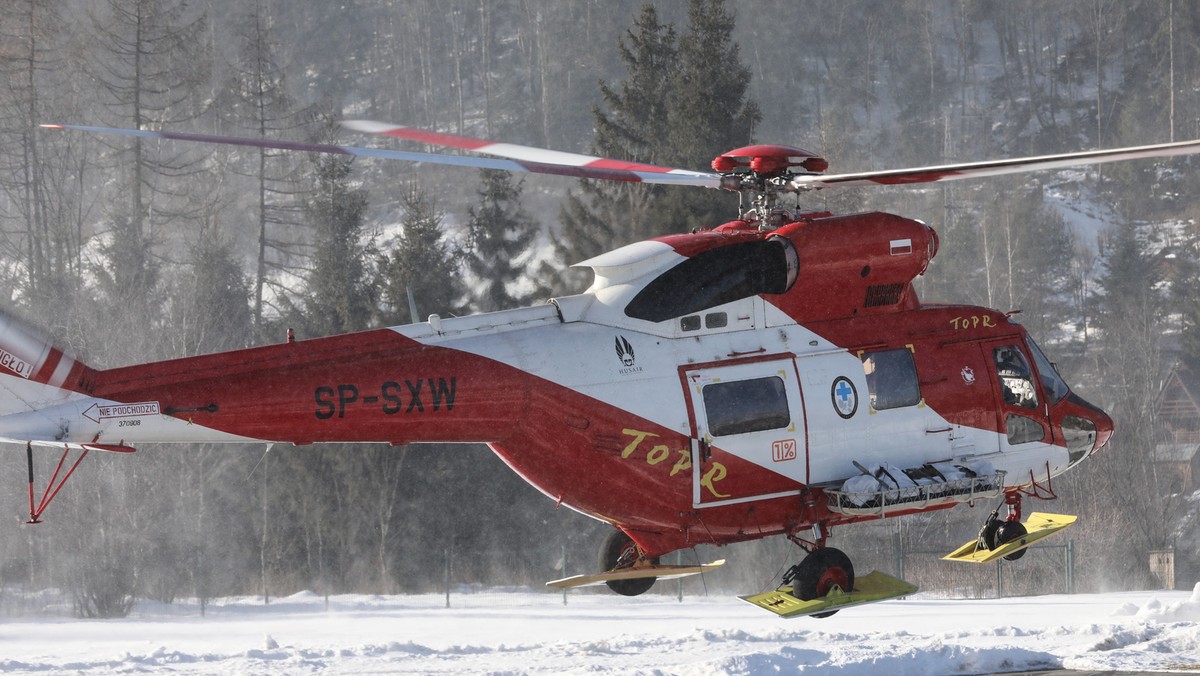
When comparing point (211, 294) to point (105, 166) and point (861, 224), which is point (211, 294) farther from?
point (861, 224)

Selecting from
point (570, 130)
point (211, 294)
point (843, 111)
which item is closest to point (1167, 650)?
point (211, 294)

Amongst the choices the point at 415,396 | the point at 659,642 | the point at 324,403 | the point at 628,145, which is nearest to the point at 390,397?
the point at 415,396

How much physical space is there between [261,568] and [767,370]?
87.0ft

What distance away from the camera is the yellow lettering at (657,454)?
34.4ft

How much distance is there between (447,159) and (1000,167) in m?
4.02

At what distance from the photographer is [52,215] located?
41938mm

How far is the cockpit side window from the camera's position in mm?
11859

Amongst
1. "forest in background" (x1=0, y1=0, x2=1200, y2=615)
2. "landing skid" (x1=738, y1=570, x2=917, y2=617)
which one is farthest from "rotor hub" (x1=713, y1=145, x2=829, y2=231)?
"forest in background" (x1=0, y1=0, x2=1200, y2=615)

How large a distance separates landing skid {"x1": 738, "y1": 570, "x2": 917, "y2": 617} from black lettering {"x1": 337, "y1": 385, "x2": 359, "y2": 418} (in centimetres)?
348

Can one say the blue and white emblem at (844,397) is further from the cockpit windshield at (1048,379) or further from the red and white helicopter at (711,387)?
the cockpit windshield at (1048,379)

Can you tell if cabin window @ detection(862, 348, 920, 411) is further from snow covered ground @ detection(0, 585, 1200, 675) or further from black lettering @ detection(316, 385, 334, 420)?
black lettering @ detection(316, 385, 334, 420)

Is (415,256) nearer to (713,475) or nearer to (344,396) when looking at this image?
(713,475)

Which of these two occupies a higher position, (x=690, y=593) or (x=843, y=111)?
(x=843, y=111)

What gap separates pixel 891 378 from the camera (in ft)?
37.0
